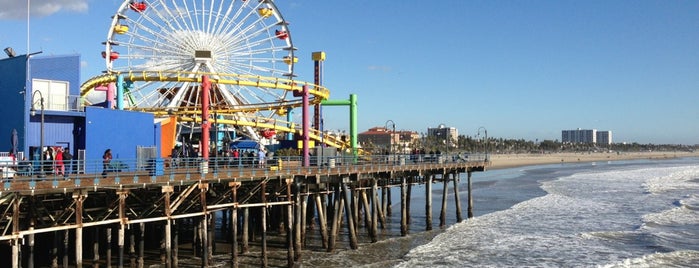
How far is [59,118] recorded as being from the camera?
21.9m

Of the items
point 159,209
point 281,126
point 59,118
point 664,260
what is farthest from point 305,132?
point 281,126

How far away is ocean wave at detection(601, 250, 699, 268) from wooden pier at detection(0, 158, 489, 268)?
9.57m

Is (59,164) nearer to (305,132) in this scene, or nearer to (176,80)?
(305,132)

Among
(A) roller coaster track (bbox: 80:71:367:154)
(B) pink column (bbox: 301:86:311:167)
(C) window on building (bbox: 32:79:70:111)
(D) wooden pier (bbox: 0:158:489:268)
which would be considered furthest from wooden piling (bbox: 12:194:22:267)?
(A) roller coaster track (bbox: 80:71:367:154)

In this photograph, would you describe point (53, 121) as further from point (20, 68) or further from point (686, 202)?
point (686, 202)

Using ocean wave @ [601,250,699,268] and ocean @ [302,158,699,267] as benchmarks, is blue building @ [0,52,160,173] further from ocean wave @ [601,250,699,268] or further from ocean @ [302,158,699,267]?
ocean wave @ [601,250,699,268]

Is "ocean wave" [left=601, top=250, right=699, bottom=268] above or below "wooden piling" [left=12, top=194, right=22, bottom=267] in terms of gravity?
below

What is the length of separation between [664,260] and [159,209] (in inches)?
756

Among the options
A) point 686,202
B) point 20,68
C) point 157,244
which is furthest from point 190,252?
point 686,202

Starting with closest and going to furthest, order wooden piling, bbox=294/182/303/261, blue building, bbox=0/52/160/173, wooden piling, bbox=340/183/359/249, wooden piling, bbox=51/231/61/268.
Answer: wooden piling, bbox=51/231/61/268, blue building, bbox=0/52/160/173, wooden piling, bbox=294/182/303/261, wooden piling, bbox=340/183/359/249

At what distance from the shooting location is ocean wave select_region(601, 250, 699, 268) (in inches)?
942

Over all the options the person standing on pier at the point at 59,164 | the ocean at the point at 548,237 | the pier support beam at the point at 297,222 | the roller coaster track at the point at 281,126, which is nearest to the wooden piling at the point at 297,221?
the pier support beam at the point at 297,222

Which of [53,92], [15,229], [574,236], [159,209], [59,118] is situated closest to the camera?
[15,229]

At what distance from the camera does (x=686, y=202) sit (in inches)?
1839
